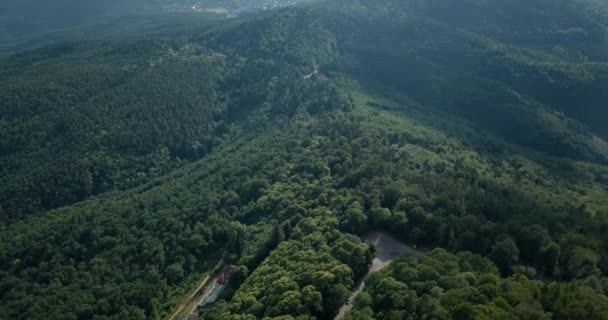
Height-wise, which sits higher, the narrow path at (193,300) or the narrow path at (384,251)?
the narrow path at (384,251)

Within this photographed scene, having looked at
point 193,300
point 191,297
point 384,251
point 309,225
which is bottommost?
point 191,297

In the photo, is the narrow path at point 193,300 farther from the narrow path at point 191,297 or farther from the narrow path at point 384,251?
the narrow path at point 384,251

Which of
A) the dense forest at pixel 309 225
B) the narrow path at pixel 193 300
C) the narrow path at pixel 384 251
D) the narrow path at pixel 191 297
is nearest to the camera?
the dense forest at pixel 309 225

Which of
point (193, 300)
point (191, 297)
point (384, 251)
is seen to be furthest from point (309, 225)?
point (191, 297)

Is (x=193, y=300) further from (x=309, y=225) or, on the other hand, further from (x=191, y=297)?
(x=309, y=225)

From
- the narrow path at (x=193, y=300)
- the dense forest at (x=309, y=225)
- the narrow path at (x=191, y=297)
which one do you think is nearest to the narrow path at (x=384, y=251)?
the dense forest at (x=309, y=225)

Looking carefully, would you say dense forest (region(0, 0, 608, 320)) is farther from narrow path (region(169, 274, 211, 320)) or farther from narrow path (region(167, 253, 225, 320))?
narrow path (region(167, 253, 225, 320))

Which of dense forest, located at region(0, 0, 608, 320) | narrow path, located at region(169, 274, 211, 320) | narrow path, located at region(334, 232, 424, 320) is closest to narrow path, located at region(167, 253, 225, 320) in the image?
narrow path, located at region(169, 274, 211, 320)

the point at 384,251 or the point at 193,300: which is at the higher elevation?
the point at 384,251
